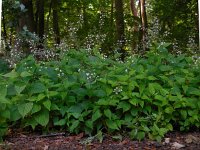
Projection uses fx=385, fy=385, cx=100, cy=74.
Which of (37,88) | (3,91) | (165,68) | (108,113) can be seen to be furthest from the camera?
(165,68)

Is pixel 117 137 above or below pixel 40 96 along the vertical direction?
below

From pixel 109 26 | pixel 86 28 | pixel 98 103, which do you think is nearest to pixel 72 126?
pixel 98 103

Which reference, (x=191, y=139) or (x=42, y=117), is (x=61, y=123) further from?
(x=191, y=139)

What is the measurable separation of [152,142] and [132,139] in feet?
0.63

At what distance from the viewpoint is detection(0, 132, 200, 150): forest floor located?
11.4 ft

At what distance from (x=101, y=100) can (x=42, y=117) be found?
58 cm

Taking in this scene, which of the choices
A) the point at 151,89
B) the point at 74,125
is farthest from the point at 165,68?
the point at 74,125

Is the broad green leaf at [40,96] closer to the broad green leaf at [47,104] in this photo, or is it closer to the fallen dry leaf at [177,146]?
the broad green leaf at [47,104]

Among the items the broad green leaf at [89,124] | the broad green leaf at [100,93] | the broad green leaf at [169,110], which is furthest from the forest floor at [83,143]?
the broad green leaf at [100,93]

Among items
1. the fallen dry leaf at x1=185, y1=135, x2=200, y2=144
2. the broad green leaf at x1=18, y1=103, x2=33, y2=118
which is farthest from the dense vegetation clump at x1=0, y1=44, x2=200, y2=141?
the fallen dry leaf at x1=185, y1=135, x2=200, y2=144

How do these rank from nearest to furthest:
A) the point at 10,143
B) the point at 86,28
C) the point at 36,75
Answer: the point at 10,143 < the point at 36,75 < the point at 86,28

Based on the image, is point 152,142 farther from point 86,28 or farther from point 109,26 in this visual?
point 109,26

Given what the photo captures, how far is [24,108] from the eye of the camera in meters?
3.55

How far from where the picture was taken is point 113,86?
3.77m
